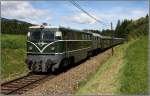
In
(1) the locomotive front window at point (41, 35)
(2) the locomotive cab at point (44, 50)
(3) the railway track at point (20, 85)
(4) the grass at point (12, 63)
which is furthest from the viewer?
(4) the grass at point (12, 63)

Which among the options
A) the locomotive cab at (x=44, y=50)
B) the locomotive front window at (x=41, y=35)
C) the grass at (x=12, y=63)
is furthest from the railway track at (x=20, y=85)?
the locomotive front window at (x=41, y=35)

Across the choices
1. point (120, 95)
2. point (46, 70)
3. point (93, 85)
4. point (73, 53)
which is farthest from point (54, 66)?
point (120, 95)

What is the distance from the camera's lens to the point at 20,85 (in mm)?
15523

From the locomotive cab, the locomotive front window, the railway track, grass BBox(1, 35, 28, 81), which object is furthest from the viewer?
grass BBox(1, 35, 28, 81)

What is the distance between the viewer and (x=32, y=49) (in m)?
19.5

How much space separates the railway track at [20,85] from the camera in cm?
1393

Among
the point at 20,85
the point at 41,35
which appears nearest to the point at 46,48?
the point at 41,35

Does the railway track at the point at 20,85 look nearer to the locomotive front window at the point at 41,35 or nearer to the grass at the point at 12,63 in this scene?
the grass at the point at 12,63

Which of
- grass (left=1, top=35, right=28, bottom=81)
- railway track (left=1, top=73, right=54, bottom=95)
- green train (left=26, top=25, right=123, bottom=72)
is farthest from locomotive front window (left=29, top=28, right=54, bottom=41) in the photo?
grass (left=1, top=35, right=28, bottom=81)

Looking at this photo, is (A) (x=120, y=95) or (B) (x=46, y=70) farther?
(B) (x=46, y=70)

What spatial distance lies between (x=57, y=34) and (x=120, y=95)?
948 cm

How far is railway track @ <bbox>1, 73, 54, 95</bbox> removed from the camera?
45.7 ft

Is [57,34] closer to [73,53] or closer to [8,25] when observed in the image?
[73,53]

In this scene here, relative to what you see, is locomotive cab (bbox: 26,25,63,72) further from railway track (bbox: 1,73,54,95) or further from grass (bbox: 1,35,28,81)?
grass (bbox: 1,35,28,81)
